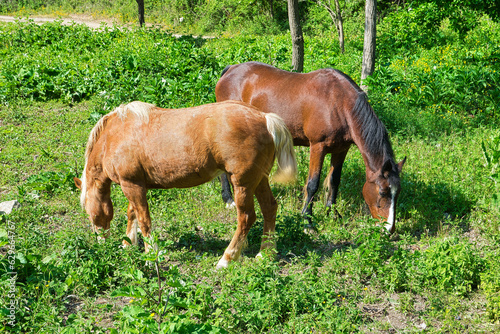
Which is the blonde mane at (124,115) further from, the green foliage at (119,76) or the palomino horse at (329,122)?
the green foliage at (119,76)

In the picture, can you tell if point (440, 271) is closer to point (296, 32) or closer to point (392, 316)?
point (392, 316)

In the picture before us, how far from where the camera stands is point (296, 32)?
9.95 m

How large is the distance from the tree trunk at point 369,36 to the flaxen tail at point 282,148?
5.82m

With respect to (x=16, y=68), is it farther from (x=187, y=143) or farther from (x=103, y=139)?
(x=187, y=143)

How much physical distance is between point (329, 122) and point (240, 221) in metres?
2.05

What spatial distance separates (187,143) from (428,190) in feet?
13.1

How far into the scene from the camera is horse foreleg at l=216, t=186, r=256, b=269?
5018 mm

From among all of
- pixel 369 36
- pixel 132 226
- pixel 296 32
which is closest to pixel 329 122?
pixel 132 226

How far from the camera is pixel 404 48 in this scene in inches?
610

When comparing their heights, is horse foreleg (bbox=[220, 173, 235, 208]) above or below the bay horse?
below

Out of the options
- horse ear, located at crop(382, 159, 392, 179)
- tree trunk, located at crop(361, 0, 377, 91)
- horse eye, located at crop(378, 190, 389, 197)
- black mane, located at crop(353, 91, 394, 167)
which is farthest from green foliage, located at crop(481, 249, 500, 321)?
tree trunk, located at crop(361, 0, 377, 91)

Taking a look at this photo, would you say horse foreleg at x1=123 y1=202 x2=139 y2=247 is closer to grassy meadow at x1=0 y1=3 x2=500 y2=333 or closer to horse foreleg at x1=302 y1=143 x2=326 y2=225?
grassy meadow at x1=0 y1=3 x2=500 y2=333

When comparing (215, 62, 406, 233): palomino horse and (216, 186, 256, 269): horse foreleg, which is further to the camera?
(215, 62, 406, 233): palomino horse

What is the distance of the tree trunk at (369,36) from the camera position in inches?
384
